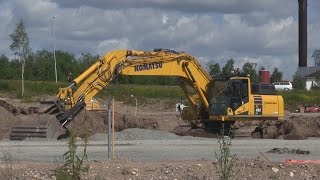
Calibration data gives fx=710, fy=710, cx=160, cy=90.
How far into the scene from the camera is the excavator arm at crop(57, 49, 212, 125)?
3016cm

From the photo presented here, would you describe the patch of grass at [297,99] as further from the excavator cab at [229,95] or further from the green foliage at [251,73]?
the excavator cab at [229,95]

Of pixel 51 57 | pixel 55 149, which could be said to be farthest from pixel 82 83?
pixel 51 57

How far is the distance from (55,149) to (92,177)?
32.5 feet

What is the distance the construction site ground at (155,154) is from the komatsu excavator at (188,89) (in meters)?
1.23

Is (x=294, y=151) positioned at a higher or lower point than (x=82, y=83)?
lower

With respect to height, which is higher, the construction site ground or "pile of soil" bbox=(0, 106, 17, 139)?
"pile of soil" bbox=(0, 106, 17, 139)

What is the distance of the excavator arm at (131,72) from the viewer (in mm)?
30156

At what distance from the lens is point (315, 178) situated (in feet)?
47.4

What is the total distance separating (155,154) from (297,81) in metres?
91.5

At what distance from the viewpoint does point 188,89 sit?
113ft

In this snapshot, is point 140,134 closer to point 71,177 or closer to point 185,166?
point 185,166

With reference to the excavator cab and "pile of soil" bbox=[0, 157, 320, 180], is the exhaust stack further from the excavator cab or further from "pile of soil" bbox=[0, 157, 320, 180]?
"pile of soil" bbox=[0, 157, 320, 180]

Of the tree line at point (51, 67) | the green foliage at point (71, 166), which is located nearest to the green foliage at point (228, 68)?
the tree line at point (51, 67)

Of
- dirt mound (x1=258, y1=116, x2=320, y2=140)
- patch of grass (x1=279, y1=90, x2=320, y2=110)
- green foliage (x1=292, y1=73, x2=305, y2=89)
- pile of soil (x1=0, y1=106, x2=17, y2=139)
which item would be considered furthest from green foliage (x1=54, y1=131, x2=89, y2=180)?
green foliage (x1=292, y1=73, x2=305, y2=89)
